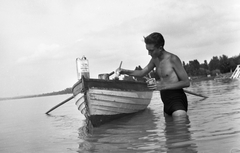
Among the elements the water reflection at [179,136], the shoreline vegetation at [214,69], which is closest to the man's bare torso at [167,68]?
the water reflection at [179,136]

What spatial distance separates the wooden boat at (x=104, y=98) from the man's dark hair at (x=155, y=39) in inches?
110

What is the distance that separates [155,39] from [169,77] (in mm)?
819

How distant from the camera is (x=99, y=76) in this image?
8633mm

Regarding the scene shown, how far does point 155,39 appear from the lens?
557 cm

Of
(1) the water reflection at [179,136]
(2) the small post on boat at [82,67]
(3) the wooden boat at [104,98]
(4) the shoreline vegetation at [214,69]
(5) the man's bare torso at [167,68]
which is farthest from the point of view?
(4) the shoreline vegetation at [214,69]

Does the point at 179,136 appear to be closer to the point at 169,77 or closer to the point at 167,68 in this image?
the point at 169,77

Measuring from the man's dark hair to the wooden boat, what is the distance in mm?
2803

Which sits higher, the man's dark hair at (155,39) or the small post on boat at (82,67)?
the man's dark hair at (155,39)

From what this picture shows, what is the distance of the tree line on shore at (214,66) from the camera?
347 feet

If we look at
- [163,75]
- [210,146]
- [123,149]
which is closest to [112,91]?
[163,75]

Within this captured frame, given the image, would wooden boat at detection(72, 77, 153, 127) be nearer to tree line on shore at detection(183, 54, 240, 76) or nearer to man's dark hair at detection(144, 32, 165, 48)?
man's dark hair at detection(144, 32, 165, 48)

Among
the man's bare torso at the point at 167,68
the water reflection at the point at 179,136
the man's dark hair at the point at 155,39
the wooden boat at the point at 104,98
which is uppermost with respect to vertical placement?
the man's dark hair at the point at 155,39

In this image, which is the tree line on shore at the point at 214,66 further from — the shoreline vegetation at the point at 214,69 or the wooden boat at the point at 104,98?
the wooden boat at the point at 104,98

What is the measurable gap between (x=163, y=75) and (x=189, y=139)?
5.25 ft
